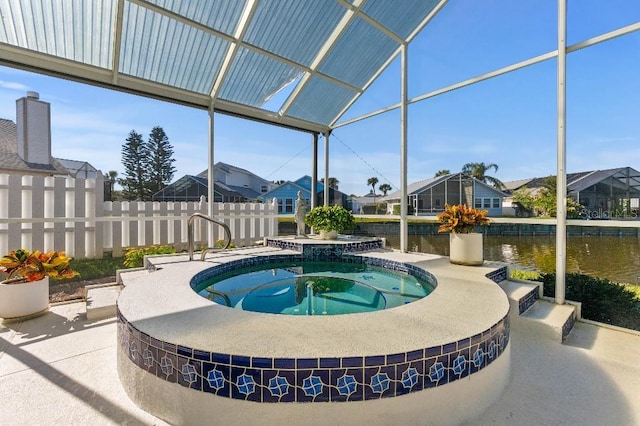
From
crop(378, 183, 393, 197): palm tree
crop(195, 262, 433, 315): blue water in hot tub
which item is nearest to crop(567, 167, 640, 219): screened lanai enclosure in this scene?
crop(195, 262, 433, 315): blue water in hot tub

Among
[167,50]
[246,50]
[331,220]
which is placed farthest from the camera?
[331,220]

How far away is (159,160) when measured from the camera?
28.2 m

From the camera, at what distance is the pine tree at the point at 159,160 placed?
27.8 m

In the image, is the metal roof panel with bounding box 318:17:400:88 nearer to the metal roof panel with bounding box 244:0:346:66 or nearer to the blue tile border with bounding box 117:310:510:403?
the metal roof panel with bounding box 244:0:346:66

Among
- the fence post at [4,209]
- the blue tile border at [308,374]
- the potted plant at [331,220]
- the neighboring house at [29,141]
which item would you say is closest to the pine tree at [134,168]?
the neighboring house at [29,141]

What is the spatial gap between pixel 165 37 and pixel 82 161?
23.1 metres

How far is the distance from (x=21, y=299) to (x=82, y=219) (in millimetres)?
2674

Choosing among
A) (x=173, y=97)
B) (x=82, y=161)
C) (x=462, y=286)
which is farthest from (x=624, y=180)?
(x=82, y=161)

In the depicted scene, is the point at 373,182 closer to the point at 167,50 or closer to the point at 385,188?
the point at 385,188

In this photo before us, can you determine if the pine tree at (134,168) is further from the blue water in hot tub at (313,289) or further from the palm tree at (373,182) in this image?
the palm tree at (373,182)

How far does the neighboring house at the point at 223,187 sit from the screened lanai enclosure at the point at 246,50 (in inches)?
711

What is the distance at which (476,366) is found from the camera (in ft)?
6.13

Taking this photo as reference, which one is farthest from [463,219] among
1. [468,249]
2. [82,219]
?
[82,219]

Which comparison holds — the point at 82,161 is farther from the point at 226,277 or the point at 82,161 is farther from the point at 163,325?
the point at 163,325
